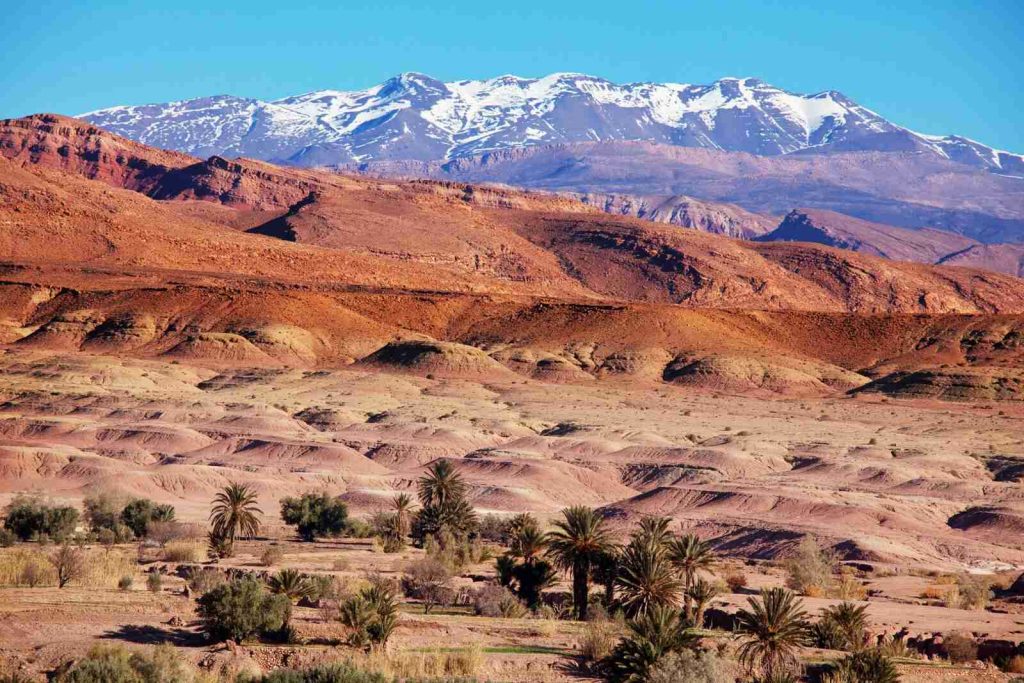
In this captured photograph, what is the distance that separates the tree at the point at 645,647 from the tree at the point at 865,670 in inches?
92.2

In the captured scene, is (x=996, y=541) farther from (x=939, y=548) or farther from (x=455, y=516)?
(x=455, y=516)

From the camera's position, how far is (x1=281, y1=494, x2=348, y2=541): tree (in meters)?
51.4

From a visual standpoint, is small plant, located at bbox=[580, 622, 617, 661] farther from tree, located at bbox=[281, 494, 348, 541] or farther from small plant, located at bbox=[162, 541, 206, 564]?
tree, located at bbox=[281, 494, 348, 541]

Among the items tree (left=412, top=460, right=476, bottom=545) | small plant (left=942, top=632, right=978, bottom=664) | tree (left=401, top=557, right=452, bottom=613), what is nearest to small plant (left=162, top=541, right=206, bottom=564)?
tree (left=401, top=557, right=452, bottom=613)

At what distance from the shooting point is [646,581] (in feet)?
96.3

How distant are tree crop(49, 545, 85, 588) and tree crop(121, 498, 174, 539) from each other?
1427 centimetres

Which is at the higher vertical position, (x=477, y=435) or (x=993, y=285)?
(x=993, y=285)

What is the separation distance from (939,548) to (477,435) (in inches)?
1287

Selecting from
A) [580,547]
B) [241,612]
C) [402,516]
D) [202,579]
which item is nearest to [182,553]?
[202,579]

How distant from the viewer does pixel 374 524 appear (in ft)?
173

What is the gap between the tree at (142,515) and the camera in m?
48.2

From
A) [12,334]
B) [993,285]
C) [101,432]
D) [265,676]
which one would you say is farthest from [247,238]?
[265,676]

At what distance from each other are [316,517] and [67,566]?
1999cm

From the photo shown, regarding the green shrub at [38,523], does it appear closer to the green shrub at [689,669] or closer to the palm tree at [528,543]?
the palm tree at [528,543]
